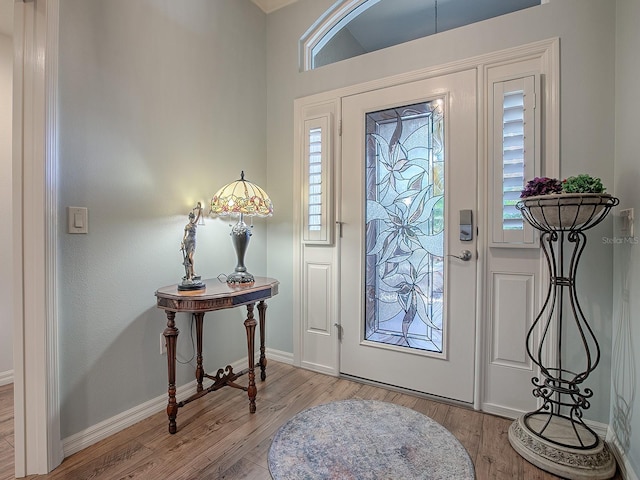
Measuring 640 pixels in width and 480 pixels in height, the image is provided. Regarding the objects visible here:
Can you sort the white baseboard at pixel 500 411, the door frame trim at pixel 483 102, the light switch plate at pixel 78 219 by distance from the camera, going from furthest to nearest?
1. the white baseboard at pixel 500 411
2. the door frame trim at pixel 483 102
3. the light switch plate at pixel 78 219

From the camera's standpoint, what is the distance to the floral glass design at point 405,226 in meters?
2.26

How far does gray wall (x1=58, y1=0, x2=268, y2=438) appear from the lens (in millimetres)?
1702

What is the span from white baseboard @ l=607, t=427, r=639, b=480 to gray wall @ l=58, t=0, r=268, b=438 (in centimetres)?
233

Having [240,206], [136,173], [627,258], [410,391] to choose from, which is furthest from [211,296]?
[627,258]

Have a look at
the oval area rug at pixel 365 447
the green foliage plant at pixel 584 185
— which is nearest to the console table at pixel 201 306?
the oval area rug at pixel 365 447

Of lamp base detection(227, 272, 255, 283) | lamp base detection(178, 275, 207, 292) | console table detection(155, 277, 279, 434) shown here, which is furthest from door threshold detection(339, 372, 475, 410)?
lamp base detection(178, 275, 207, 292)

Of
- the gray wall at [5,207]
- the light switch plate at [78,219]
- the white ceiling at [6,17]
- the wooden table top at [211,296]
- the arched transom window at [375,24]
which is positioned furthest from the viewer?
the arched transom window at [375,24]

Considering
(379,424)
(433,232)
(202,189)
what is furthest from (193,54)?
(379,424)

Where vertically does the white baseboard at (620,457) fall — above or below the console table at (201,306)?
below

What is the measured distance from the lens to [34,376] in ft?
5.11

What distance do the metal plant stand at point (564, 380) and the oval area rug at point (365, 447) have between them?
35cm

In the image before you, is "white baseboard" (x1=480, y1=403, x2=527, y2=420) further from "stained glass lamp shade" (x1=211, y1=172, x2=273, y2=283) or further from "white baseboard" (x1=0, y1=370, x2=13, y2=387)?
"white baseboard" (x1=0, y1=370, x2=13, y2=387)

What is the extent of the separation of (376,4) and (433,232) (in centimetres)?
191

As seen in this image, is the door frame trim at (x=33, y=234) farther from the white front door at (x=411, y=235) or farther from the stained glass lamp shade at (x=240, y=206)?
the white front door at (x=411, y=235)
